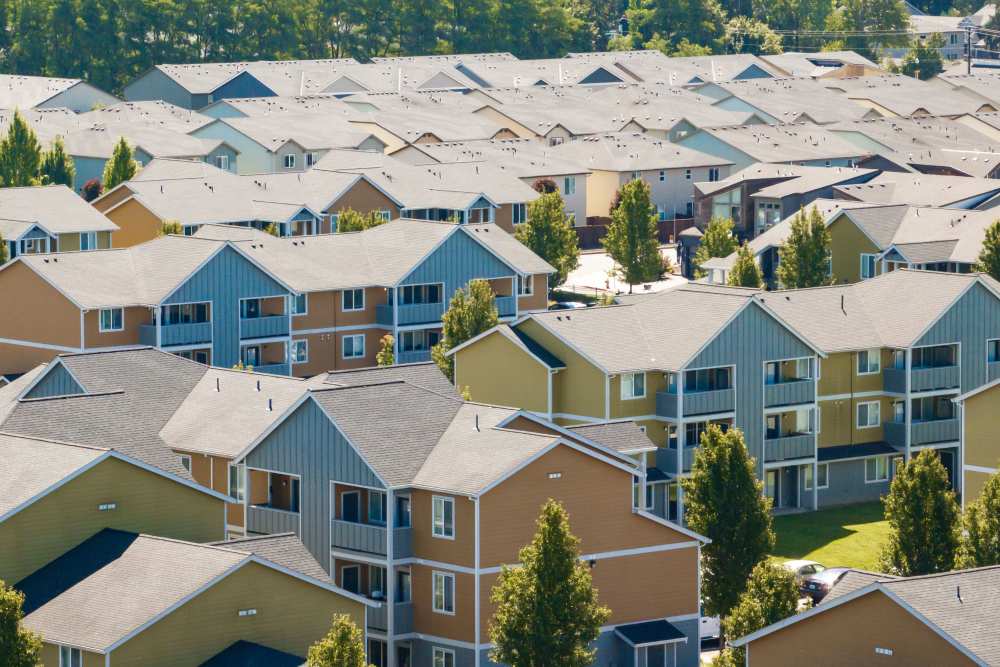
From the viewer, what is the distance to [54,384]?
6800cm

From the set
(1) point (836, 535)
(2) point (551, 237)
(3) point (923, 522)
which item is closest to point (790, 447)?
(1) point (836, 535)

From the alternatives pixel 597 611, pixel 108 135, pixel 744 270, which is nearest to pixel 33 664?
pixel 597 611

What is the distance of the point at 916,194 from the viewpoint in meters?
124

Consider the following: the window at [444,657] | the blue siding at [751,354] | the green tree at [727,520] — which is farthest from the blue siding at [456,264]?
the window at [444,657]

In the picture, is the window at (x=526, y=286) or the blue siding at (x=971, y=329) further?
the window at (x=526, y=286)

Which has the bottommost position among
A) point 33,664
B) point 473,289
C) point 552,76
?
point 33,664

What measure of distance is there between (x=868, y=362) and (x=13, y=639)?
4049 cm

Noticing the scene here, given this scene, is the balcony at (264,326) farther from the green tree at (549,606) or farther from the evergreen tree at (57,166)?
the evergreen tree at (57,166)

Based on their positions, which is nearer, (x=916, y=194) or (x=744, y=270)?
(x=744, y=270)

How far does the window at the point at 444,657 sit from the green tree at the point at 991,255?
43.3m

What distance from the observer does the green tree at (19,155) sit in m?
131

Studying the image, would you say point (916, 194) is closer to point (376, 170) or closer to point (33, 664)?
point (376, 170)

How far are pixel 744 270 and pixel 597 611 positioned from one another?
47.5 m

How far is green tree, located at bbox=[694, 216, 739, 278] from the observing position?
375 ft
